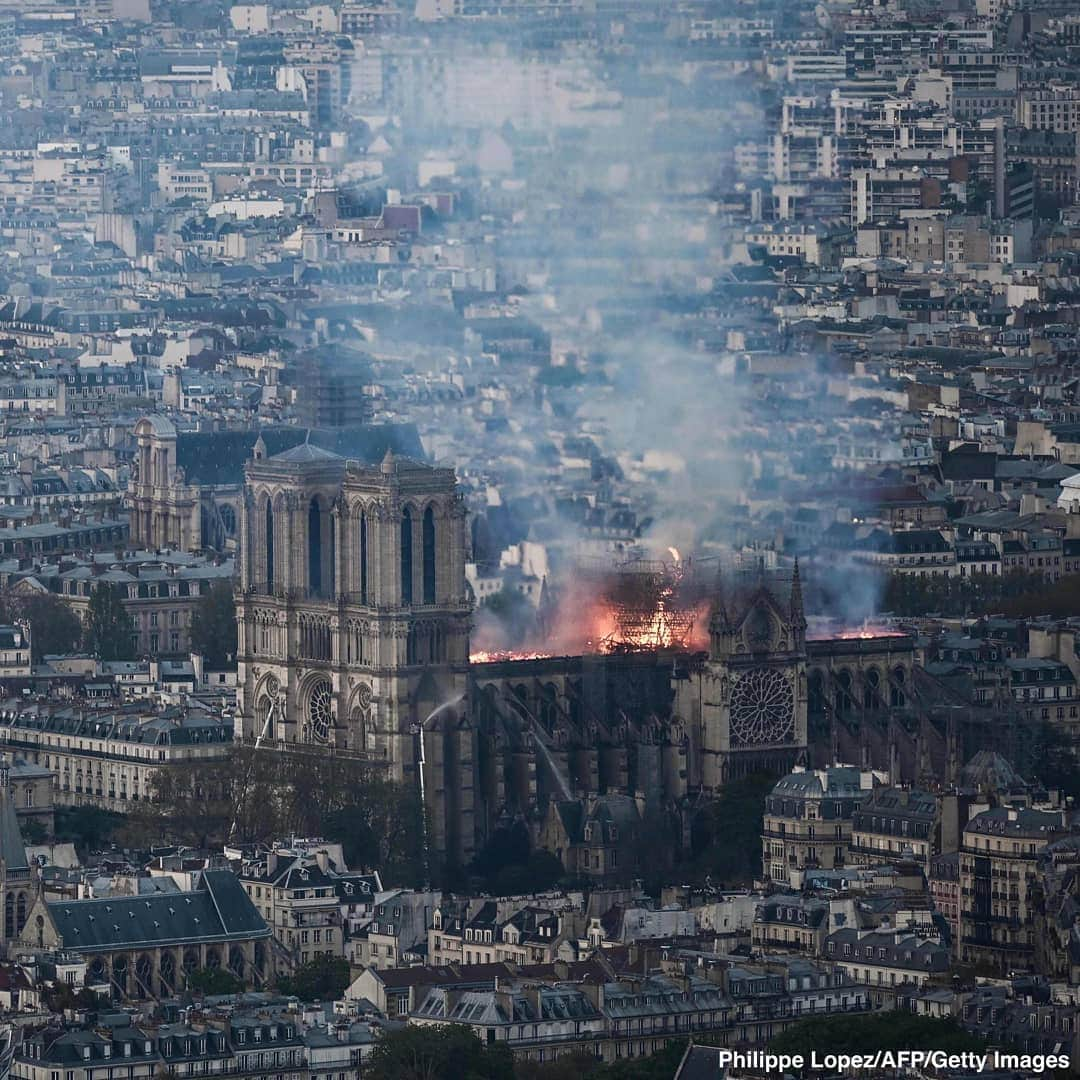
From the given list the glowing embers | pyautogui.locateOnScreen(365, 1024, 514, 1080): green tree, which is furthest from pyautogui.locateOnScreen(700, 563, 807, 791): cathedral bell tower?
pyautogui.locateOnScreen(365, 1024, 514, 1080): green tree

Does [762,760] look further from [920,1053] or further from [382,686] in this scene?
[920,1053]

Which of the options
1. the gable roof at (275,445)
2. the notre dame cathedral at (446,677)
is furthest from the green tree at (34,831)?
the gable roof at (275,445)

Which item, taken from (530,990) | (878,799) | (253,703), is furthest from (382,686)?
(530,990)

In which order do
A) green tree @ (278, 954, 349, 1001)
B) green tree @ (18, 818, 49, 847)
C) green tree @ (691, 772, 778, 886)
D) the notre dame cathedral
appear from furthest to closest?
the notre dame cathedral < green tree @ (18, 818, 49, 847) < green tree @ (691, 772, 778, 886) < green tree @ (278, 954, 349, 1001)

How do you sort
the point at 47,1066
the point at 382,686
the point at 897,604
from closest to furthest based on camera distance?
the point at 47,1066 < the point at 382,686 < the point at 897,604

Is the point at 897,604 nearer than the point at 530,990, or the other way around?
the point at 530,990

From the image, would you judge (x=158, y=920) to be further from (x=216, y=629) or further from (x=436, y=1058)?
(x=216, y=629)

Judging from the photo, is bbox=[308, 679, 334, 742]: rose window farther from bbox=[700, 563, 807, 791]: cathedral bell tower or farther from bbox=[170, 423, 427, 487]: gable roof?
bbox=[700, 563, 807, 791]: cathedral bell tower
